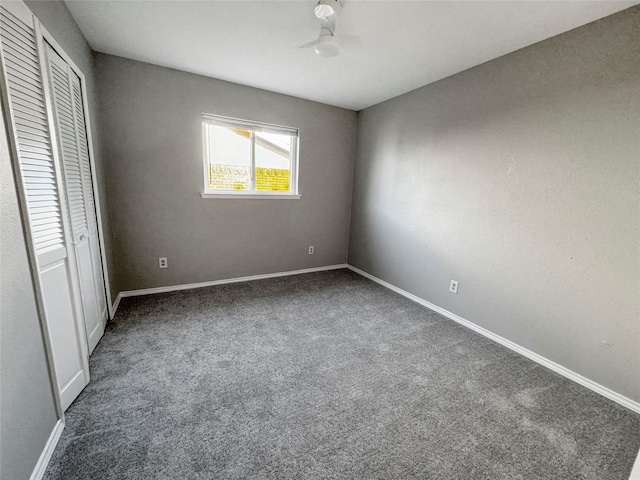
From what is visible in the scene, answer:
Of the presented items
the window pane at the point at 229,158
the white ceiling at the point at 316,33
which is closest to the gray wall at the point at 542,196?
the white ceiling at the point at 316,33

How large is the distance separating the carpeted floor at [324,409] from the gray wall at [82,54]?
102cm

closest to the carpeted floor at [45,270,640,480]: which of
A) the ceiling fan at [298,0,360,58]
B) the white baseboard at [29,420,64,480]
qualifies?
the white baseboard at [29,420,64,480]

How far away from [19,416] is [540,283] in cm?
305

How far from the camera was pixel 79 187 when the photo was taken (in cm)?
182

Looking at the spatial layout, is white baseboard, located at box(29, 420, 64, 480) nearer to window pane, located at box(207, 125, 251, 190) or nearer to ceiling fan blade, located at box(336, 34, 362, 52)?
window pane, located at box(207, 125, 251, 190)

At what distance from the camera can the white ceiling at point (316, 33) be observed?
5.31 ft

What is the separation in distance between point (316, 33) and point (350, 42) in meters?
0.27

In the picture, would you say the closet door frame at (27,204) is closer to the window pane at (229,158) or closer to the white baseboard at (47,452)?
the white baseboard at (47,452)

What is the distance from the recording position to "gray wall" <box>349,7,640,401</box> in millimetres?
1621

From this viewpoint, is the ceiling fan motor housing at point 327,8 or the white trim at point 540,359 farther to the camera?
the white trim at point 540,359

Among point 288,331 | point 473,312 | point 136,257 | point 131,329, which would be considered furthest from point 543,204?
point 136,257

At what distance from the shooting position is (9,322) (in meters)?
0.97

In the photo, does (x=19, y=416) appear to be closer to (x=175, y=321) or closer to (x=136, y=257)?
(x=175, y=321)

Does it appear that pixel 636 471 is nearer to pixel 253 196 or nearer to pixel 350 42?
pixel 350 42
